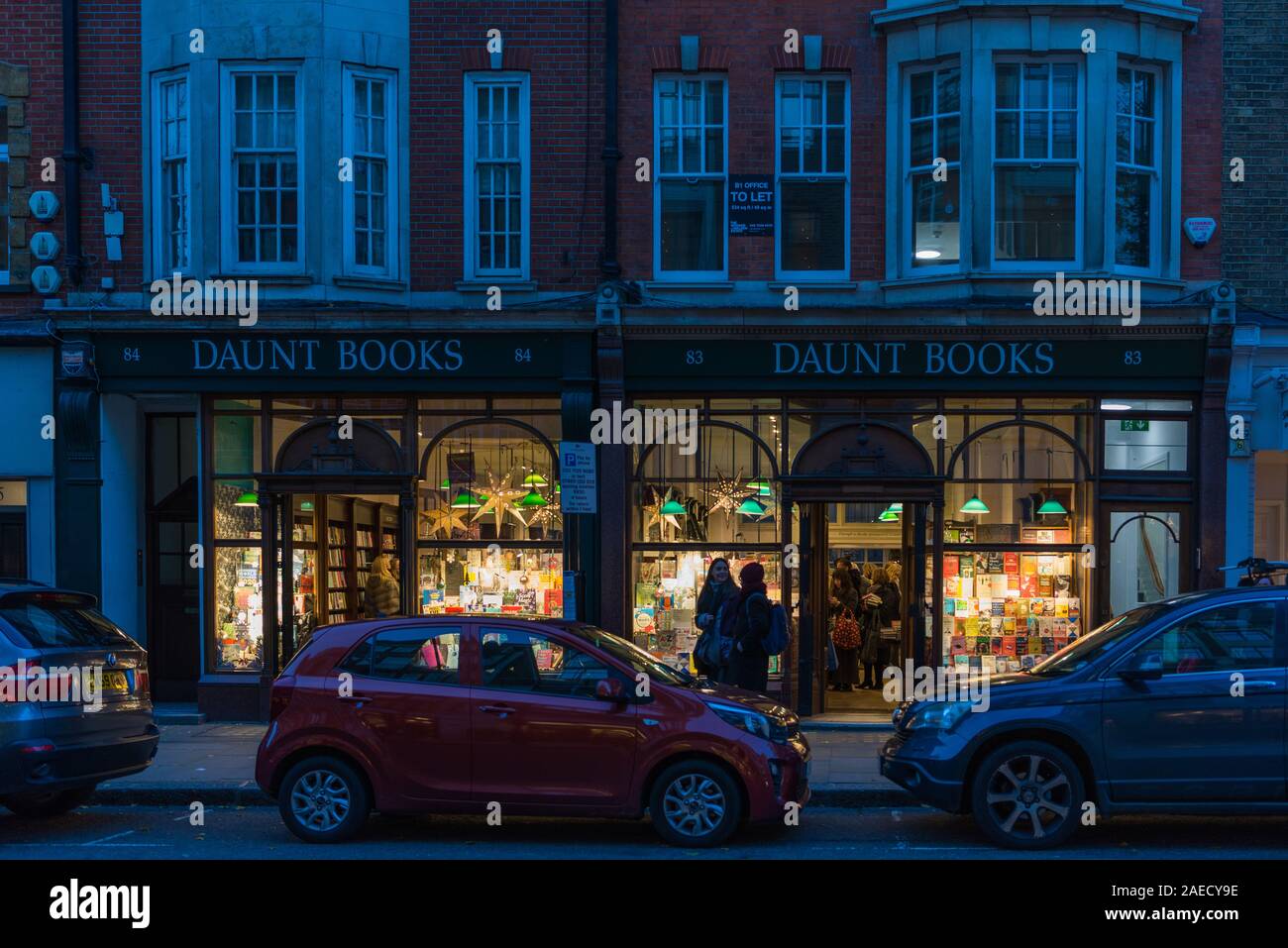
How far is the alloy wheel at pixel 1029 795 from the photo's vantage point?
30.7 feet

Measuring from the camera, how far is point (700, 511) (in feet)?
49.6

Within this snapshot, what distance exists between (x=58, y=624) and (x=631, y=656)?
4302 millimetres

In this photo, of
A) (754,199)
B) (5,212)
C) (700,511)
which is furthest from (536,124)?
(5,212)

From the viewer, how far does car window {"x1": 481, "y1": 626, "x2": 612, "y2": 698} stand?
962 centimetres

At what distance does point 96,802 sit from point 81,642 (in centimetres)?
198

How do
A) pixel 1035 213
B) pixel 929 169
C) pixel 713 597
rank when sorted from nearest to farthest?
pixel 713 597, pixel 1035 213, pixel 929 169

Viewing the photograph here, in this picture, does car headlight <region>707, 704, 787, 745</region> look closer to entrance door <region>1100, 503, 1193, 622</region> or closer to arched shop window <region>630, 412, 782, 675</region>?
arched shop window <region>630, 412, 782, 675</region>

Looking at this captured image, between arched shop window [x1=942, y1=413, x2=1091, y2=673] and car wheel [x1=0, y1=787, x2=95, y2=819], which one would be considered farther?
arched shop window [x1=942, y1=413, x2=1091, y2=673]

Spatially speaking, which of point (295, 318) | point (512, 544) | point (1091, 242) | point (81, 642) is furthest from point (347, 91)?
point (1091, 242)

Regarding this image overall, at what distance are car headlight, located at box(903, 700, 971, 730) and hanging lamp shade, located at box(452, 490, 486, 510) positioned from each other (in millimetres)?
6588

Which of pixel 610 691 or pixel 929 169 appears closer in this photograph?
pixel 610 691

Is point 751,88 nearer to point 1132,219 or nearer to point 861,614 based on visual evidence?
point 1132,219

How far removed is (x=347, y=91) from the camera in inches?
590

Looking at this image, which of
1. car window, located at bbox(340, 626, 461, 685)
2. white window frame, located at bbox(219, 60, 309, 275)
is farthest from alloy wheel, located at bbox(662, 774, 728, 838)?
white window frame, located at bbox(219, 60, 309, 275)
